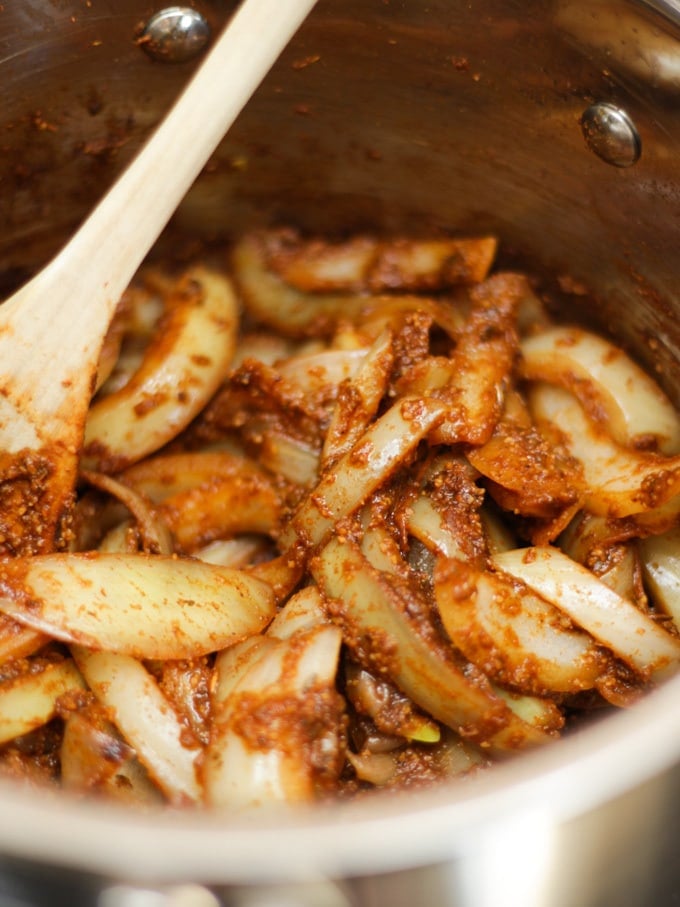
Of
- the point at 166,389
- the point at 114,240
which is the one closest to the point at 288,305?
the point at 166,389

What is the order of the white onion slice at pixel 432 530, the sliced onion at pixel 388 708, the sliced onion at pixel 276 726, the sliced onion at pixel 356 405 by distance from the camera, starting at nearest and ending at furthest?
1. the sliced onion at pixel 276 726
2. the sliced onion at pixel 388 708
3. the white onion slice at pixel 432 530
4. the sliced onion at pixel 356 405

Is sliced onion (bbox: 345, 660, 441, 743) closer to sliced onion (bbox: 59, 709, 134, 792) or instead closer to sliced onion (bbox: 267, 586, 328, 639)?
sliced onion (bbox: 267, 586, 328, 639)

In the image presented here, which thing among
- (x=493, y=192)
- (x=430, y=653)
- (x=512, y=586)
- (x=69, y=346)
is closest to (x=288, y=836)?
(x=430, y=653)

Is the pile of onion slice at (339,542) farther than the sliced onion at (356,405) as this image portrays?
No

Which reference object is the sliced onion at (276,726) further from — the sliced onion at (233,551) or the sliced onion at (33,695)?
the sliced onion at (233,551)

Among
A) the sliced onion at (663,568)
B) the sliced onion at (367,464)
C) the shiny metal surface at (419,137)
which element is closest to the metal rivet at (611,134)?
the shiny metal surface at (419,137)

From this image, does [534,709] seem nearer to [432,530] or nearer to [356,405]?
[432,530]
